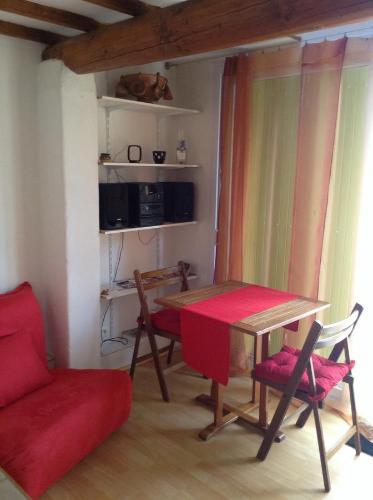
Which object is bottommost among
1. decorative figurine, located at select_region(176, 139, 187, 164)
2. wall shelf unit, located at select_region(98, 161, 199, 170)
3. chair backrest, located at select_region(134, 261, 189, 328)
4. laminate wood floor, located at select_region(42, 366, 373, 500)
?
laminate wood floor, located at select_region(42, 366, 373, 500)

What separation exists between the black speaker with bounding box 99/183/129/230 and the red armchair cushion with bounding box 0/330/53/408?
90 cm

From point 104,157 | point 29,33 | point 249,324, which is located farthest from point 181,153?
point 249,324

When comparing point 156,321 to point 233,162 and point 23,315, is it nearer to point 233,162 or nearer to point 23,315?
point 23,315

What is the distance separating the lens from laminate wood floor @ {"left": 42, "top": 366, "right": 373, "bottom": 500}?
2.09m

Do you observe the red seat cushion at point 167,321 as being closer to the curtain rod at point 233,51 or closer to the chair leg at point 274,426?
the chair leg at point 274,426

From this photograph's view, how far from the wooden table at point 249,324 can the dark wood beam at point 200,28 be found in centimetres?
130

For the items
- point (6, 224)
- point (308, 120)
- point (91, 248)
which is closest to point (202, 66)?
point (308, 120)

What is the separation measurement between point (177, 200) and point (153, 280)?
0.66 m

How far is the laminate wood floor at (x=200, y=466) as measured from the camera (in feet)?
6.84

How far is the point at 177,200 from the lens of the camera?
334 centimetres

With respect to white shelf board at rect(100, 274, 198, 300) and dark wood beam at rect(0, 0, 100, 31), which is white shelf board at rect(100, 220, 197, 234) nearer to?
white shelf board at rect(100, 274, 198, 300)

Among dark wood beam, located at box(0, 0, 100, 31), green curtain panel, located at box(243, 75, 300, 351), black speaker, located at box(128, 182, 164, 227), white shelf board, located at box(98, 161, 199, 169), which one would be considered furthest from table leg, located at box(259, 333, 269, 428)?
dark wood beam, located at box(0, 0, 100, 31)

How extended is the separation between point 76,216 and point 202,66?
61.9 inches

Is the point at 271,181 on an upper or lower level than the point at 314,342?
upper
